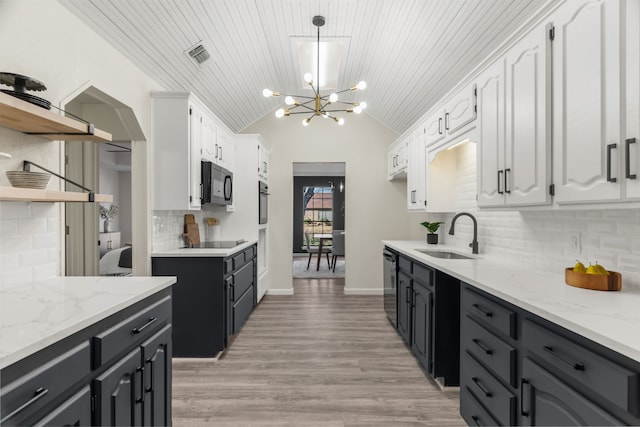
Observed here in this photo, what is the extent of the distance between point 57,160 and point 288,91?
3512 millimetres

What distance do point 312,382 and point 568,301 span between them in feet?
6.12

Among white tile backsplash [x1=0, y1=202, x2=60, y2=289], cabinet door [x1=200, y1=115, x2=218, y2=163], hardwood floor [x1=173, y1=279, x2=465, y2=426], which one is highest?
cabinet door [x1=200, y1=115, x2=218, y2=163]

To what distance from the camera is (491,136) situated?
2.16 metres

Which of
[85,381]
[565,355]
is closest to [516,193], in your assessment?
[565,355]

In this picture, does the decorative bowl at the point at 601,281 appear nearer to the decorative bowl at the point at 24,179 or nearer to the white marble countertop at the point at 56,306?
the white marble countertop at the point at 56,306

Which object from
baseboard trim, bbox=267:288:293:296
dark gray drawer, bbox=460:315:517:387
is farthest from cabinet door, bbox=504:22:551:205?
baseboard trim, bbox=267:288:293:296

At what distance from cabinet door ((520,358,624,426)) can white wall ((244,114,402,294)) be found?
13.5 ft

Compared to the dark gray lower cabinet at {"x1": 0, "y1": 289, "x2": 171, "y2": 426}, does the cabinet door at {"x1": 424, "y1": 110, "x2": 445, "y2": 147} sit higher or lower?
higher

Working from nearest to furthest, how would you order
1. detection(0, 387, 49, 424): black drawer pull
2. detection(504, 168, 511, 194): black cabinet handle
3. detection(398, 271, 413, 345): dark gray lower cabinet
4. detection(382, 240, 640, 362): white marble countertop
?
detection(0, 387, 49, 424): black drawer pull < detection(382, 240, 640, 362): white marble countertop < detection(504, 168, 511, 194): black cabinet handle < detection(398, 271, 413, 345): dark gray lower cabinet

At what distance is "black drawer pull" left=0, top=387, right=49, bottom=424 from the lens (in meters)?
0.84

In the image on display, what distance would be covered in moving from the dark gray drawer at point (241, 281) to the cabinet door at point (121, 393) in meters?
1.71

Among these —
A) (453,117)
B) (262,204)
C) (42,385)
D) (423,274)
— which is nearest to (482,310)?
(423,274)

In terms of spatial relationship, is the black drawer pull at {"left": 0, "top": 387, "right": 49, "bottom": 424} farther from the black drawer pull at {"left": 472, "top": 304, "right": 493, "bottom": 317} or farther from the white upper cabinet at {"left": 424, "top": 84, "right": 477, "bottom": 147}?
the white upper cabinet at {"left": 424, "top": 84, "right": 477, "bottom": 147}

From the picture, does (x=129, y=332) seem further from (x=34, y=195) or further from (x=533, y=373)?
(x=533, y=373)
